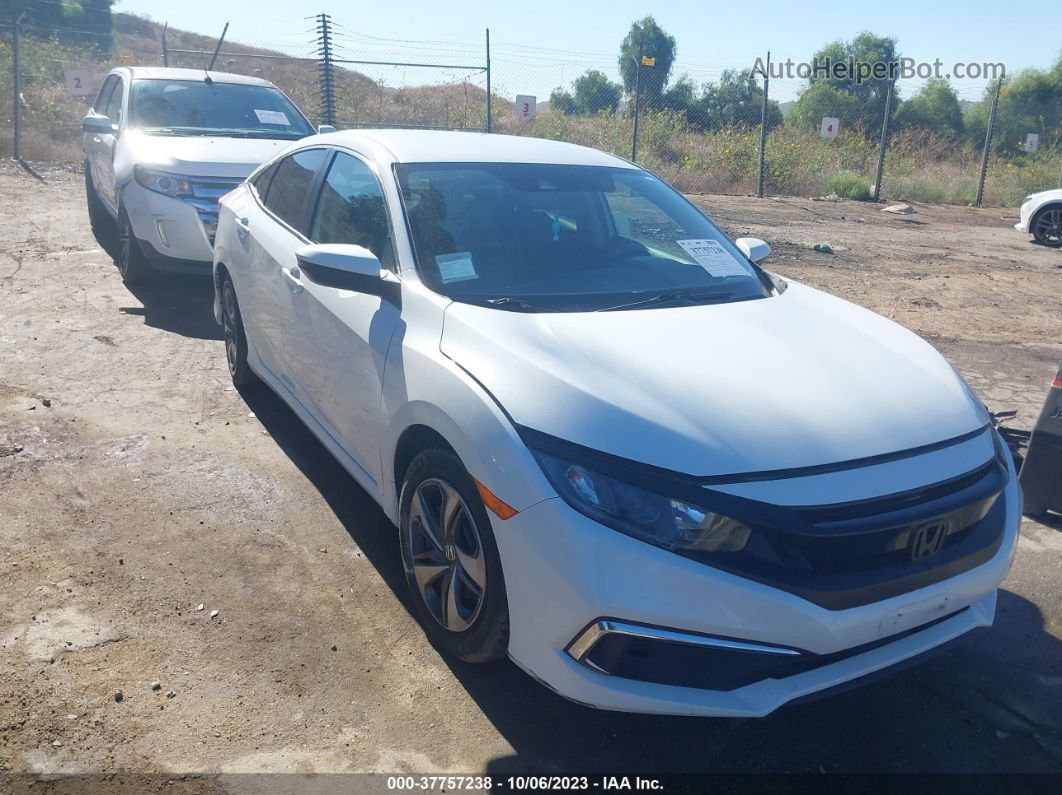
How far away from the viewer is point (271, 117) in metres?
8.70

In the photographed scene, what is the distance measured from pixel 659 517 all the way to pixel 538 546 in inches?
13.3

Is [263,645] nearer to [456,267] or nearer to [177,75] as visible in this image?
[456,267]

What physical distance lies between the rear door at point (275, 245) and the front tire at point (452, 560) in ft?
4.85

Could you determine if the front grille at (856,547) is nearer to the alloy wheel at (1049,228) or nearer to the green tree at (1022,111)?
the alloy wheel at (1049,228)

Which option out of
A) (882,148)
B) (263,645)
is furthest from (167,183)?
(882,148)

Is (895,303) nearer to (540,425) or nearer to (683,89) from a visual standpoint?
(540,425)

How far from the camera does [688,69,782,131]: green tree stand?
22062 millimetres

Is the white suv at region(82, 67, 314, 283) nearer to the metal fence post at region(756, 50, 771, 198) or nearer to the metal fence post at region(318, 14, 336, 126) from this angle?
the metal fence post at region(318, 14, 336, 126)

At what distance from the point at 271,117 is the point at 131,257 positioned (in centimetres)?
204

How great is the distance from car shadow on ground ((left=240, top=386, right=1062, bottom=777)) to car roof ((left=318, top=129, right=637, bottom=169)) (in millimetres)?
2133

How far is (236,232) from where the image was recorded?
17.0 feet

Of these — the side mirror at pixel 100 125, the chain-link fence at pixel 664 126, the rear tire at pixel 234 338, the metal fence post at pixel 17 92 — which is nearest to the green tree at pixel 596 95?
the chain-link fence at pixel 664 126

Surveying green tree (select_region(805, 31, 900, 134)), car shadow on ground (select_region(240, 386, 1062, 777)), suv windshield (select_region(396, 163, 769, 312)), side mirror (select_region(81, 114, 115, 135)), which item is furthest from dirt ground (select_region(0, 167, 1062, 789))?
green tree (select_region(805, 31, 900, 134))

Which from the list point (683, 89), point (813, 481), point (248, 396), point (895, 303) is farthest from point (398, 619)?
point (683, 89)
